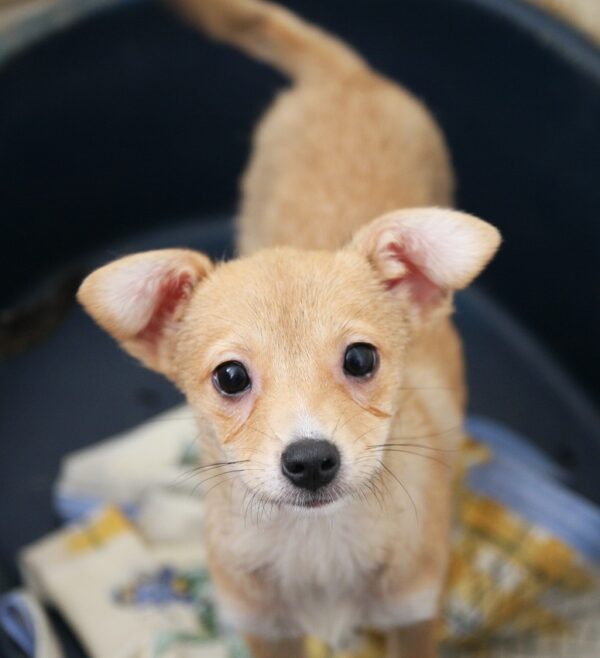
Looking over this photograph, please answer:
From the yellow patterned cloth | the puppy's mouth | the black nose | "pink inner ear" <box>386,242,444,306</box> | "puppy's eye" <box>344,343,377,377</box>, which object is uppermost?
"pink inner ear" <box>386,242,444,306</box>

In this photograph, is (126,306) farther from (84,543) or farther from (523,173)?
(523,173)

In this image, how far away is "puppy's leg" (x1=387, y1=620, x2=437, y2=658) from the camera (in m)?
1.91

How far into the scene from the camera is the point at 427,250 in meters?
1.64

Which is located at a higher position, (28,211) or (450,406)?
(450,406)

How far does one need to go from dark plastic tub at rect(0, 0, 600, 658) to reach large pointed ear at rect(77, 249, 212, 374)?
126 centimetres

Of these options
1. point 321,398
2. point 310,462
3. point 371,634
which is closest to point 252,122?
point 371,634

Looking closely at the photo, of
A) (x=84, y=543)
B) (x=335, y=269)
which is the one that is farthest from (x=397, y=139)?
(x=84, y=543)

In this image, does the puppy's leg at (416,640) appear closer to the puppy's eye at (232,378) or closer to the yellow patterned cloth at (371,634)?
the yellow patterned cloth at (371,634)

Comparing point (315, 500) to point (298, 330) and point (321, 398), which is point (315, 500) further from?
point (298, 330)

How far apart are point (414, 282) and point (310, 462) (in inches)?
20.1

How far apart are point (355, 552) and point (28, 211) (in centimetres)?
210

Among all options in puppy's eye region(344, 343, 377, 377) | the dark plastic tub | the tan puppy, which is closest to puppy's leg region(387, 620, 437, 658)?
the tan puppy

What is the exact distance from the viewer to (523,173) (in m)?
3.01

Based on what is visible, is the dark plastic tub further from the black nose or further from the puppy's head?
the black nose
